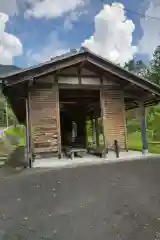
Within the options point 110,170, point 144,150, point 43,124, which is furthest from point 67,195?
point 144,150

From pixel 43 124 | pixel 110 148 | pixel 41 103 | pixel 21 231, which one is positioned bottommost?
pixel 21 231

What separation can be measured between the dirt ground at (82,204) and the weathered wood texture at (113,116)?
138 inches

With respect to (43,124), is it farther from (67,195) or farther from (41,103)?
(67,195)

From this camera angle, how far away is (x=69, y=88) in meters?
12.0

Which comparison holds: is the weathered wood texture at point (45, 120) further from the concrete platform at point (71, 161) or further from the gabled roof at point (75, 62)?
the gabled roof at point (75, 62)

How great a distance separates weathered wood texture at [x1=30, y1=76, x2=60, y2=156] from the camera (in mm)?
11328

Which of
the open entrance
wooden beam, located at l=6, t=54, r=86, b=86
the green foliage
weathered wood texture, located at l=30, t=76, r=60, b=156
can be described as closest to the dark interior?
the open entrance

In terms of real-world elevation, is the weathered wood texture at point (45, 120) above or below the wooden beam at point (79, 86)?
below

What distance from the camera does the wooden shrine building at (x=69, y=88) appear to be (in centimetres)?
1121

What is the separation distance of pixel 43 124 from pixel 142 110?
4701mm

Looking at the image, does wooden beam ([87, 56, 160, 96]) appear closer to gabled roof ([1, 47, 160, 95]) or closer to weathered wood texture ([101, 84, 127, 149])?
gabled roof ([1, 47, 160, 95])

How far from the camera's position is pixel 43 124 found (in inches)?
449

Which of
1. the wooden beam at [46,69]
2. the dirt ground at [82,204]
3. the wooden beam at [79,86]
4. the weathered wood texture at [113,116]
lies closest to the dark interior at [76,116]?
the weathered wood texture at [113,116]

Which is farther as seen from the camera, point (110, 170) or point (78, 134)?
point (78, 134)
